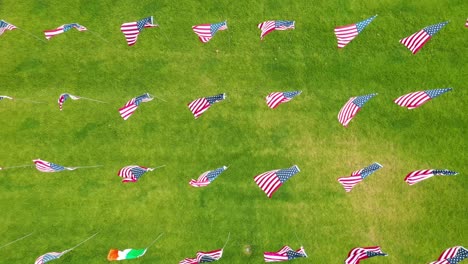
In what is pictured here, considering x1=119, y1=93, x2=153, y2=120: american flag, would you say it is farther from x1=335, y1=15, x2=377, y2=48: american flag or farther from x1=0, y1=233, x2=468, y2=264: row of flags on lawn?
x1=335, y1=15, x2=377, y2=48: american flag

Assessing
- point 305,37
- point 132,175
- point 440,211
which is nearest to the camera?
point 132,175

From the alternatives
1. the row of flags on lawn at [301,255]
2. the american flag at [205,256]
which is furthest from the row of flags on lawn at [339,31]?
the american flag at [205,256]

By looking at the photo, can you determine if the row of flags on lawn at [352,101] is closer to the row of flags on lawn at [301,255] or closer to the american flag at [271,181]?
the american flag at [271,181]

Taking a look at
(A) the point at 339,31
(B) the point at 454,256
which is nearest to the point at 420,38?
(A) the point at 339,31

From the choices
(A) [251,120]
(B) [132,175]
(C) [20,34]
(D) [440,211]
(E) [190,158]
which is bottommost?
(D) [440,211]

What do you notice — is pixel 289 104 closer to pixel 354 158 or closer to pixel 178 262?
pixel 354 158

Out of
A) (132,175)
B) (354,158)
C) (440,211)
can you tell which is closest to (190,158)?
(132,175)

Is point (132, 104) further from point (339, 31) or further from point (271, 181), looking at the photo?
point (339, 31)

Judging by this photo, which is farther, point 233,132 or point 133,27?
point 233,132

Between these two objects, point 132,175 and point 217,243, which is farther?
point 217,243
